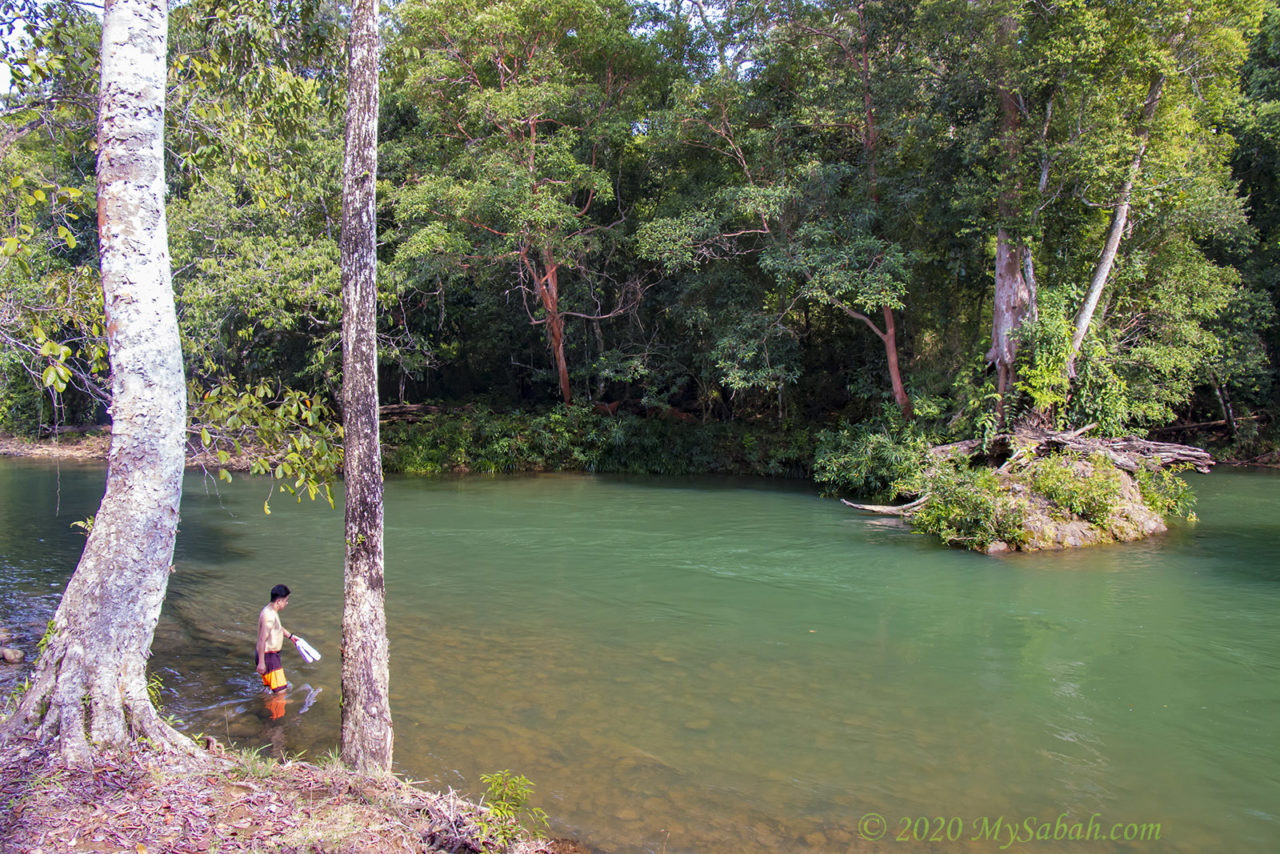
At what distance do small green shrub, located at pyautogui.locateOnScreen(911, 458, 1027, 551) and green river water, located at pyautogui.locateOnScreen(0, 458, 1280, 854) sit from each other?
685mm

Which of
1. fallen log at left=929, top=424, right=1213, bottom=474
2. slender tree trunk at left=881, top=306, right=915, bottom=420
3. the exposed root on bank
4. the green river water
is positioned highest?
slender tree trunk at left=881, top=306, right=915, bottom=420

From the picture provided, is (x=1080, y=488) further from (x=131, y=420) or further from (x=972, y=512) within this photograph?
(x=131, y=420)

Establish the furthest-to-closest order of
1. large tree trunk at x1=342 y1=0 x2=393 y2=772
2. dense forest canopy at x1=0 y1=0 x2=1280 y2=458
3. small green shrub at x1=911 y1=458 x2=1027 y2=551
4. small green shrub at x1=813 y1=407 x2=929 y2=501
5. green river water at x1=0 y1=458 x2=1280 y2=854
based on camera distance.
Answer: small green shrub at x1=813 y1=407 x2=929 y2=501, dense forest canopy at x1=0 y1=0 x2=1280 y2=458, small green shrub at x1=911 y1=458 x2=1027 y2=551, green river water at x1=0 y1=458 x2=1280 y2=854, large tree trunk at x1=342 y1=0 x2=393 y2=772

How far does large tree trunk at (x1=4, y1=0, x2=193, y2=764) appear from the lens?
447 cm

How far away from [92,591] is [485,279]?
17.4 metres

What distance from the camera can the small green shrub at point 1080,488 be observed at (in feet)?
44.0

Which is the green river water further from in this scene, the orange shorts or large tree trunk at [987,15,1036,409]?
large tree trunk at [987,15,1036,409]

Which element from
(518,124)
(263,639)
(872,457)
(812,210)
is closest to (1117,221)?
(812,210)

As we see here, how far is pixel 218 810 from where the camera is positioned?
405 centimetres

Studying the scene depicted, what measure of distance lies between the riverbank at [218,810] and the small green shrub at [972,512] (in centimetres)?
1031

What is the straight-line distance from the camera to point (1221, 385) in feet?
72.3

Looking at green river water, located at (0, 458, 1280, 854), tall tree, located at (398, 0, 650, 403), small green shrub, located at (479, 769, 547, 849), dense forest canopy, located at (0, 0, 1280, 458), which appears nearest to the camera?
small green shrub, located at (479, 769, 547, 849)

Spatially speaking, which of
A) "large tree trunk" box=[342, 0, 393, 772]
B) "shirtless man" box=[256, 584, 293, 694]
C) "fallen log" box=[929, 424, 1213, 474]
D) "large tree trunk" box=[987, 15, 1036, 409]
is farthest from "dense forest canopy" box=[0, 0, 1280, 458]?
"shirtless man" box=[256, 584, 293, 694]

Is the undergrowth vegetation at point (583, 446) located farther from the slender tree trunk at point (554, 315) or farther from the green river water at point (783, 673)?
→ the green river water at point (783, 673)
